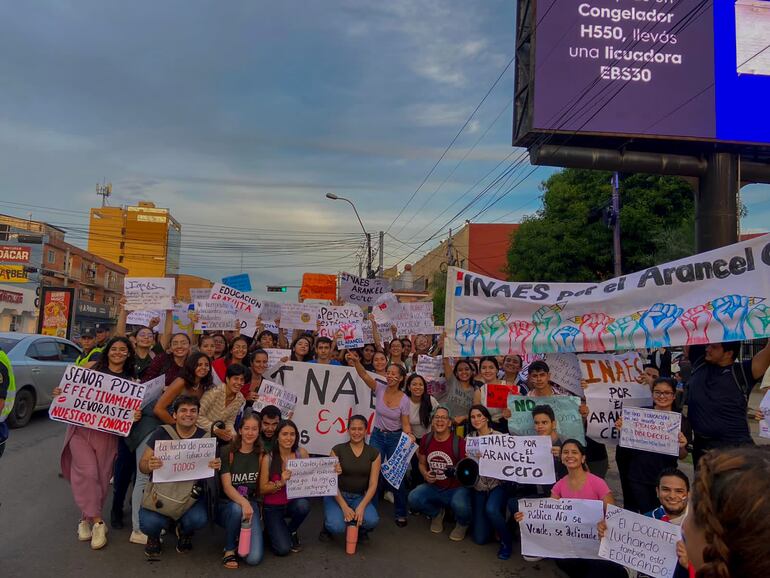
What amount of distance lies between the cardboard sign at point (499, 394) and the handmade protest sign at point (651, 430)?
1385mm

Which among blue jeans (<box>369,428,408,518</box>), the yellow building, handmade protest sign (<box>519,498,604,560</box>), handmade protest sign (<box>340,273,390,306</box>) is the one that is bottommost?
handmade protest sign (<box>519,498,604,560</box>)

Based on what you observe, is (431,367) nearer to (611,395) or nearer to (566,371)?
(566,371)

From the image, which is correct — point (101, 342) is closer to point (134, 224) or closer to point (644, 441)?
point (644, 441)

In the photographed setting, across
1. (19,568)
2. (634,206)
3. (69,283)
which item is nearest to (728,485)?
(19,568)

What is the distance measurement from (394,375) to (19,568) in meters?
3.92

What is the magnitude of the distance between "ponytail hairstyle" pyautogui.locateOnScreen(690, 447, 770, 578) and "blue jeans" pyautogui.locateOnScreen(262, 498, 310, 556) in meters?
4.78

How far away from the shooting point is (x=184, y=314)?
13.3m

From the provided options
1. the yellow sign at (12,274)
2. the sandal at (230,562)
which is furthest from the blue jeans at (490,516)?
the yellow sign at (12,274)

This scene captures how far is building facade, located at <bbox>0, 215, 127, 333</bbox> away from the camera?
36188 mm

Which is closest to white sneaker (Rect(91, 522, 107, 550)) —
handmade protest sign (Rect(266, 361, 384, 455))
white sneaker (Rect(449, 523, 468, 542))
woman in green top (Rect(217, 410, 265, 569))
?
woman in green top (Rect(217, 410, 265, 569))

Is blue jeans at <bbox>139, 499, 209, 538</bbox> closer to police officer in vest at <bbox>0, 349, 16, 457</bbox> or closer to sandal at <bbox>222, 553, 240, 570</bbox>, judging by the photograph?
sandal at <bbox>222, 553, 240, 570</bbox>

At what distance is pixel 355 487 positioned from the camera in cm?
597

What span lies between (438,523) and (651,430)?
2422mm

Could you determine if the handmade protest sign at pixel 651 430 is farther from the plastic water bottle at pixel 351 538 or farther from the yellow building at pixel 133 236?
the yellow building at pixel 133 236
